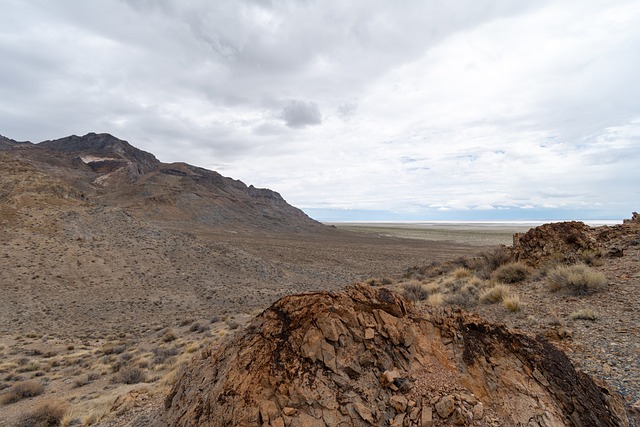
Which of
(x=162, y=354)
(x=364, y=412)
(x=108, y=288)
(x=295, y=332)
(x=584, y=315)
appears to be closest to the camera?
(x=364, y=412)

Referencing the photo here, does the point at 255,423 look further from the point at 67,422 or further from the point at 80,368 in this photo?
the point at 80,368

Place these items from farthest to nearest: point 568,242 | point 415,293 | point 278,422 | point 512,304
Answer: point 415,293, point 568,242, point 512,304, point 278,422

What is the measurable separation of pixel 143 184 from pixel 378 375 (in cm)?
9437

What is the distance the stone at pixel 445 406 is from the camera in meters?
3.70

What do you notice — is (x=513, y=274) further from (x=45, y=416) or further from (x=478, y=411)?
(x=45, y=416)

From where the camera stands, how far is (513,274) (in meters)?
12.2

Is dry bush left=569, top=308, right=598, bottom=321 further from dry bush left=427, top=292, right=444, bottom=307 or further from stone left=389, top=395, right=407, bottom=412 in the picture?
stone left=389, top=395, right=407, bottom=412

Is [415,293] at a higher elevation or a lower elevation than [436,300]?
lower

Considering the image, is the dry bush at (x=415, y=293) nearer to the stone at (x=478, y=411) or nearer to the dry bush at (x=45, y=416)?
the stone at (x=478, y=411)

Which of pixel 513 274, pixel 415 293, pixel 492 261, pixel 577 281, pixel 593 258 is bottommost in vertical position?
pixel 415 293

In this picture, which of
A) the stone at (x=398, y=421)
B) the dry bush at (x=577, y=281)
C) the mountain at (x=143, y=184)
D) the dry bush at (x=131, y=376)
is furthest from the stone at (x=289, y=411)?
the mountain at (x=143, y=184)

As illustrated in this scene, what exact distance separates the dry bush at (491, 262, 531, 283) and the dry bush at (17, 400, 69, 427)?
43.3ft

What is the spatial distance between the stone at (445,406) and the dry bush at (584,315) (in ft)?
17.9

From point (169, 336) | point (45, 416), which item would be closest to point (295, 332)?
point (45, 416)
